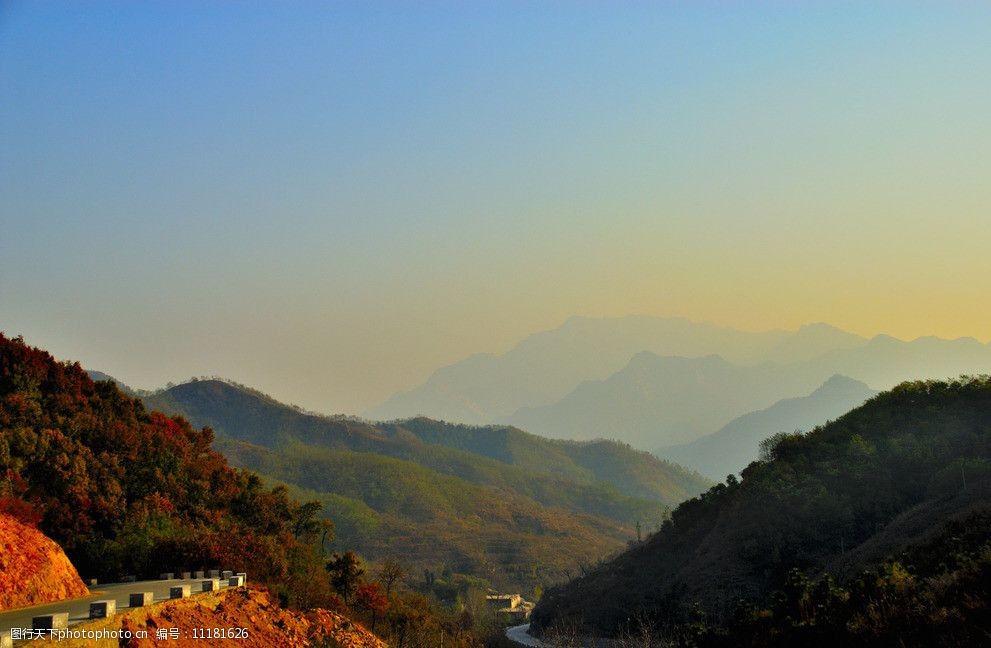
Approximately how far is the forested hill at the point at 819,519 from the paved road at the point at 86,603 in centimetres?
1470

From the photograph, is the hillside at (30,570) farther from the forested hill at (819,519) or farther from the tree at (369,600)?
the forested hill at (819,519)

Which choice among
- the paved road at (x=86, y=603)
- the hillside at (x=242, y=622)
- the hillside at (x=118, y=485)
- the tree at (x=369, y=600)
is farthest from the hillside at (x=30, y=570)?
the tree at (x=369, y=600)

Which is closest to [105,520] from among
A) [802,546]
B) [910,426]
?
[802,546]

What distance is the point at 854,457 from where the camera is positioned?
6444 centimetres

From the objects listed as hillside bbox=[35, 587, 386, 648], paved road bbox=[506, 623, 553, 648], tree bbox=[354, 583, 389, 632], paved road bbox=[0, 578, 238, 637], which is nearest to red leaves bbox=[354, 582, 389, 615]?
tree bbox=[354, 583, 389, 632]

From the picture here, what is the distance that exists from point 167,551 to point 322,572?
30.3 feet

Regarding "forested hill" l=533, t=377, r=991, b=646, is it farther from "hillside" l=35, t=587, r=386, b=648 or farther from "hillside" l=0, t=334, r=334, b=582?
"hillside" l=0, t=334, r=334, b=582

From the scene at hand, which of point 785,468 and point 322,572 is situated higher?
point 785,468

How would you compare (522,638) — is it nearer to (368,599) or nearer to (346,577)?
(368,599)

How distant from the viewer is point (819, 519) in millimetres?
59688

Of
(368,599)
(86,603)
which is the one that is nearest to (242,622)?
(86,603)

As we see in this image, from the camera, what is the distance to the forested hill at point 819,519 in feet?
157

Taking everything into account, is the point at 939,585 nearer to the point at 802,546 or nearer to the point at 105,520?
the point at 105,520

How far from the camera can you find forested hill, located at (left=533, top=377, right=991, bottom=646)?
47969 millimetres
